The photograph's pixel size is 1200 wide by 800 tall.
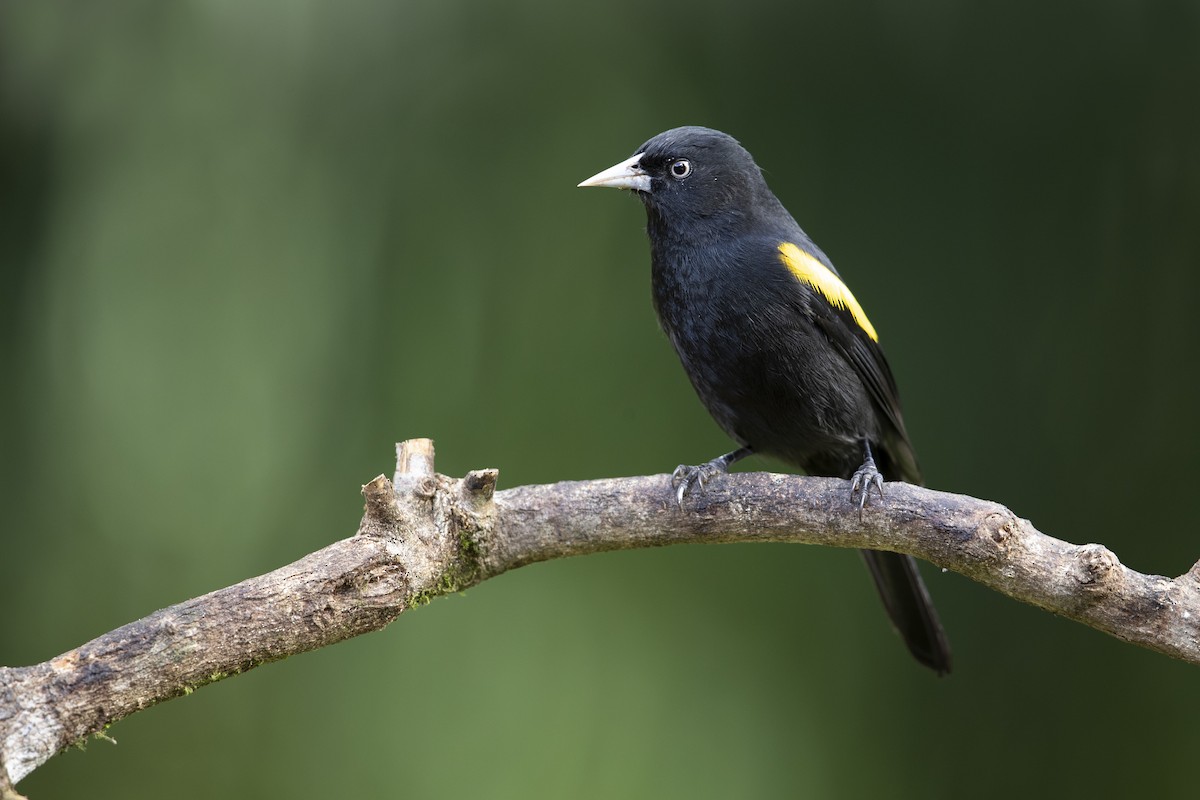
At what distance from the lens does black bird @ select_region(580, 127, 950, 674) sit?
306 cm

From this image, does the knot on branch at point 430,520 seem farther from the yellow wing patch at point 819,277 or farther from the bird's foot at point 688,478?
the yellow wing patch at point 819,277

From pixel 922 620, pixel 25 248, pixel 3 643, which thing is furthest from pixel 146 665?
pixel 25 248

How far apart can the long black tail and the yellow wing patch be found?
2.31 ft

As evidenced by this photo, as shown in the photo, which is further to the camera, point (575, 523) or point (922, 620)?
point (922, 620)

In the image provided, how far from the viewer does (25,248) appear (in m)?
4.41

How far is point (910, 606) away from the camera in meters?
3.39

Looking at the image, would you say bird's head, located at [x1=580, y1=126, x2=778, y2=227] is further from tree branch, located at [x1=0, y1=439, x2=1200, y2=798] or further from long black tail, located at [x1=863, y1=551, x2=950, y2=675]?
long black tail, located at [x1=863, y1=551, x2=950, y2=675]

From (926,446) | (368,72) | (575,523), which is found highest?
(368,72)

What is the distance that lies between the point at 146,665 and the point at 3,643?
2.61 m

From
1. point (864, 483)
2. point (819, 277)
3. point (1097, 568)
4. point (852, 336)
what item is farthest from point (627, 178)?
point (1097, 568)

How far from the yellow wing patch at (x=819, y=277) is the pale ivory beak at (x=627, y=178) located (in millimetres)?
485

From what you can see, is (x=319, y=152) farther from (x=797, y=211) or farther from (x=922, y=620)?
(x=922, y=620)

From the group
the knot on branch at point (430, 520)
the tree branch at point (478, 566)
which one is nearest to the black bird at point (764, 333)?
the tree branch at point (478, 566)

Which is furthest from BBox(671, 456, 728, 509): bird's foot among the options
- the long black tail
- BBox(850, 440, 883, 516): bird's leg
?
the long black tail
